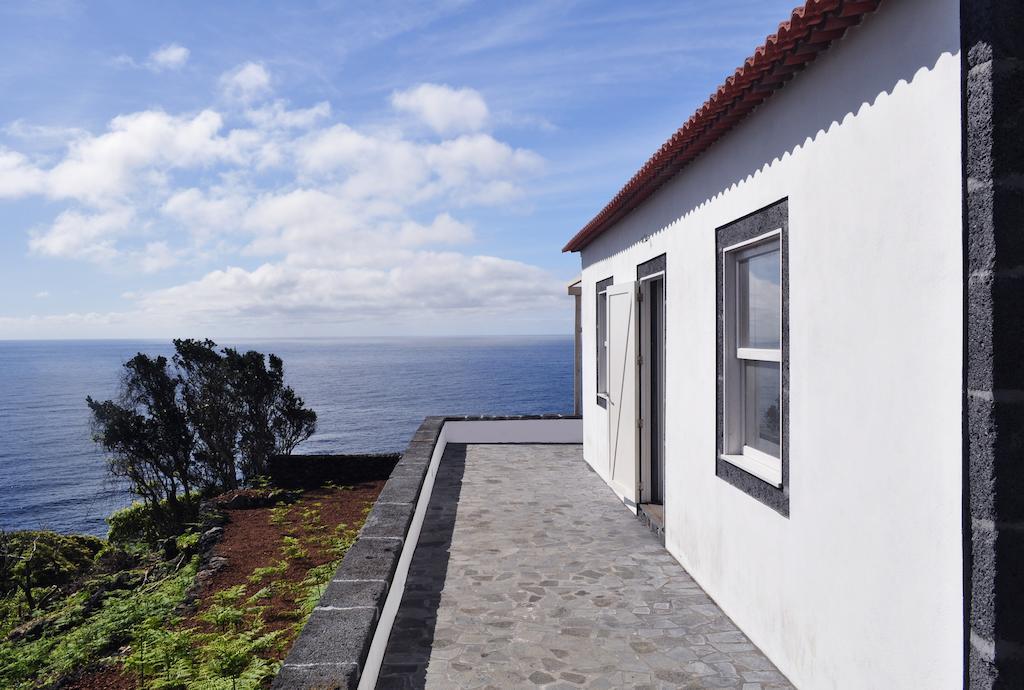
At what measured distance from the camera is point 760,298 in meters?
4.61

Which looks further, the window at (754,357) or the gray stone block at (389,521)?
the gray stone block at (389,521)

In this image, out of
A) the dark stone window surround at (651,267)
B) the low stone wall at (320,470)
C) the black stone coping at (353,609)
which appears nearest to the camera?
the black stone coping at (353,609)

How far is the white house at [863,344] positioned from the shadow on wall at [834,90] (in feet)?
0.04

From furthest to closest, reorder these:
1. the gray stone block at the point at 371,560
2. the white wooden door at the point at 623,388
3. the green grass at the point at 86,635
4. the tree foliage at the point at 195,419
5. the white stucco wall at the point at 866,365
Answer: the tree foliage at the point at 195,419 < the white wooden door at the point at 623,388 < the green grass at the point at 86,635 < the gray stone block at the point at 371,560 < the white stucco wall at the point at 866,365

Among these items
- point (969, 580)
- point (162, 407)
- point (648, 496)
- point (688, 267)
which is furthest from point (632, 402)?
point (162, 407)

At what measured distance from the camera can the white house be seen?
2311 millimetres

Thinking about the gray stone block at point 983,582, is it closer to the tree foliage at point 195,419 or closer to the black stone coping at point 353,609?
the black stone coping at point 353,609

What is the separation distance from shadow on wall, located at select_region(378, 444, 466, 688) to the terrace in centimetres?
1

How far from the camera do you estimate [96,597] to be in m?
9.16

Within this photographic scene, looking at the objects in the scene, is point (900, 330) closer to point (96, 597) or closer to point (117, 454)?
point (96, 597)

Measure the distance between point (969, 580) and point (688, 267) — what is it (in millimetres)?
3614

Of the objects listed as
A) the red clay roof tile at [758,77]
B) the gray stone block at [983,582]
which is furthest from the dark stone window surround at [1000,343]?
the red clay roof tile at [758,77]

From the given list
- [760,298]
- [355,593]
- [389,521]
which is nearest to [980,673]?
[760,298]

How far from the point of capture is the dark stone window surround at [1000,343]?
2.29 meters
